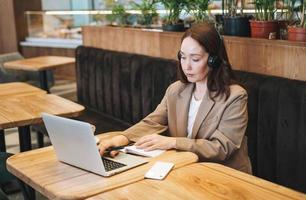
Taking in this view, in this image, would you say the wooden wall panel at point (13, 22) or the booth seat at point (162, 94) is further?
the wooden wall panel at point (13, 22)

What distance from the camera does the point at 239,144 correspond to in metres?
2.03

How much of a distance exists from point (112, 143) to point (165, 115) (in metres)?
0.43

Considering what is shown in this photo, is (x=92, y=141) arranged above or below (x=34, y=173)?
above

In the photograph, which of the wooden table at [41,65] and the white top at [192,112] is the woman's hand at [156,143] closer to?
the white top at [192,112]

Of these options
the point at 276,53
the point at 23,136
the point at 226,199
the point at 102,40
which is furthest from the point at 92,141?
the point at 102,40

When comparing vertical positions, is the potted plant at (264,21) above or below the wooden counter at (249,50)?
above

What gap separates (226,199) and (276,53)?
1376 millimetres

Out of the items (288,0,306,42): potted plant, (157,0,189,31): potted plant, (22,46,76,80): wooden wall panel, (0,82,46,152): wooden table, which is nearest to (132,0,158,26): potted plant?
(157,0,189,31): potted plant

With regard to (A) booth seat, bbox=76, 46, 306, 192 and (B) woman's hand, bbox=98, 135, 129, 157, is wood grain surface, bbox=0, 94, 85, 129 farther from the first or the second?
(B) woman's hand, bbox=98, 135, 129, 157

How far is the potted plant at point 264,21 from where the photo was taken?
2.78 m

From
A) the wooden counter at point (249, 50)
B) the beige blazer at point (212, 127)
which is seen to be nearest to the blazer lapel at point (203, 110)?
the beige blazer at point (212, 127)

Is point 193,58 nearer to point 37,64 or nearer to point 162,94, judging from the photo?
point 162,94

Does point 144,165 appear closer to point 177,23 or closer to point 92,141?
point 92,141

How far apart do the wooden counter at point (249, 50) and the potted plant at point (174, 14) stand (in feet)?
0.30
